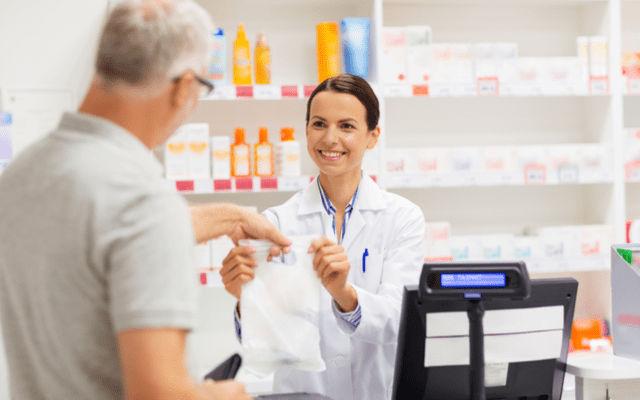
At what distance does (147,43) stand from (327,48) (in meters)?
2.73

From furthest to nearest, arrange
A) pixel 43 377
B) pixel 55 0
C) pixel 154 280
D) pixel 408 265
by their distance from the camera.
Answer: pixel 55 0, pixel 408 265, pixel 43 377, pixel 154 280

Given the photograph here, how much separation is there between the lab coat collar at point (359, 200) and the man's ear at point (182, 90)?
1336mm

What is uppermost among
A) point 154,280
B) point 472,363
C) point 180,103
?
point 180,103

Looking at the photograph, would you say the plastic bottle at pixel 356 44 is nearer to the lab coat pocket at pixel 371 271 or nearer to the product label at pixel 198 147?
the product label at pixel 198 147

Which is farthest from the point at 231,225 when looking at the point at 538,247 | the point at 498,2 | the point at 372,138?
the point at 498,2

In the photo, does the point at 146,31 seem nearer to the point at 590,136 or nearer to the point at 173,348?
the point at 173,348

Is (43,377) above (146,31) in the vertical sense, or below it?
below

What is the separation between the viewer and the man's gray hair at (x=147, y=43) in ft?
3.79

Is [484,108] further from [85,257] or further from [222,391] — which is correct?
[85,257]

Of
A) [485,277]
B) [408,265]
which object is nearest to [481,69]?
[408,265]

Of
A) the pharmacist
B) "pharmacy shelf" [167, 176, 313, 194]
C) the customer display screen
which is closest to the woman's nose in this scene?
the pharmacist

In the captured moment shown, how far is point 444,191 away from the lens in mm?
4305

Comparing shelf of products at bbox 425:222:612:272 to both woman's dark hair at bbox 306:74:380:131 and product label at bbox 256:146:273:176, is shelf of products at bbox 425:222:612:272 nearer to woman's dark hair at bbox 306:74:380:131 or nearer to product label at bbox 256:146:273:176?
product label at bbox 256:146:273:176

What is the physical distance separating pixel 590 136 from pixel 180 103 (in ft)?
11.8
